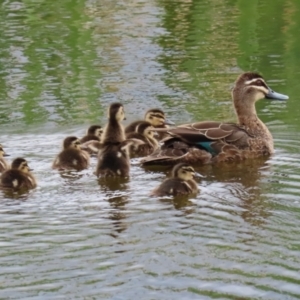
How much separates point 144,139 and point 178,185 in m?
1.85

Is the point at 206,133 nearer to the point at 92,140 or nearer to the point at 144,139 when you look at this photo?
the point at 144,139

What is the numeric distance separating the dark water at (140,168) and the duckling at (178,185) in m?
0.10

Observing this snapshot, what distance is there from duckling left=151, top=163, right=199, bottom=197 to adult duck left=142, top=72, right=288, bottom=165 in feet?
2.91

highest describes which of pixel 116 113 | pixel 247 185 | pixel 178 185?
pixel 116 113

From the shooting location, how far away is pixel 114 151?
26.7 feet

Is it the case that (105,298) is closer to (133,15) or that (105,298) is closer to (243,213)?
(243,213)

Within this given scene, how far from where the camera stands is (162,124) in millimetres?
9539

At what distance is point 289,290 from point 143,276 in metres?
0.79

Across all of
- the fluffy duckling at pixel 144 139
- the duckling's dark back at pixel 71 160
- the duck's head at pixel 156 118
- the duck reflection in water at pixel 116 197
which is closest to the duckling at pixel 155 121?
the duck's head at pixel 156 118

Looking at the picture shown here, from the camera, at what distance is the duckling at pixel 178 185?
7.34 meters

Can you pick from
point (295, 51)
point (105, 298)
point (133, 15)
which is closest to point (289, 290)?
point (105, 298)

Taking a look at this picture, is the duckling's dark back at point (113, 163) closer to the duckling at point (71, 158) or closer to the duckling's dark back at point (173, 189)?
the duckling at point (71, 158)

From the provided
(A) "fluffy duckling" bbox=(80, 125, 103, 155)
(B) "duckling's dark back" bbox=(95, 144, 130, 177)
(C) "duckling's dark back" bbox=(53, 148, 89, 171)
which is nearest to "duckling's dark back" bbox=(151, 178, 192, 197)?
(B) "duckling's dark back" bbox=(95, 144, 130, 177)

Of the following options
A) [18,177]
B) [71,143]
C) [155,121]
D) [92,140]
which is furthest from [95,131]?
[18,177]
